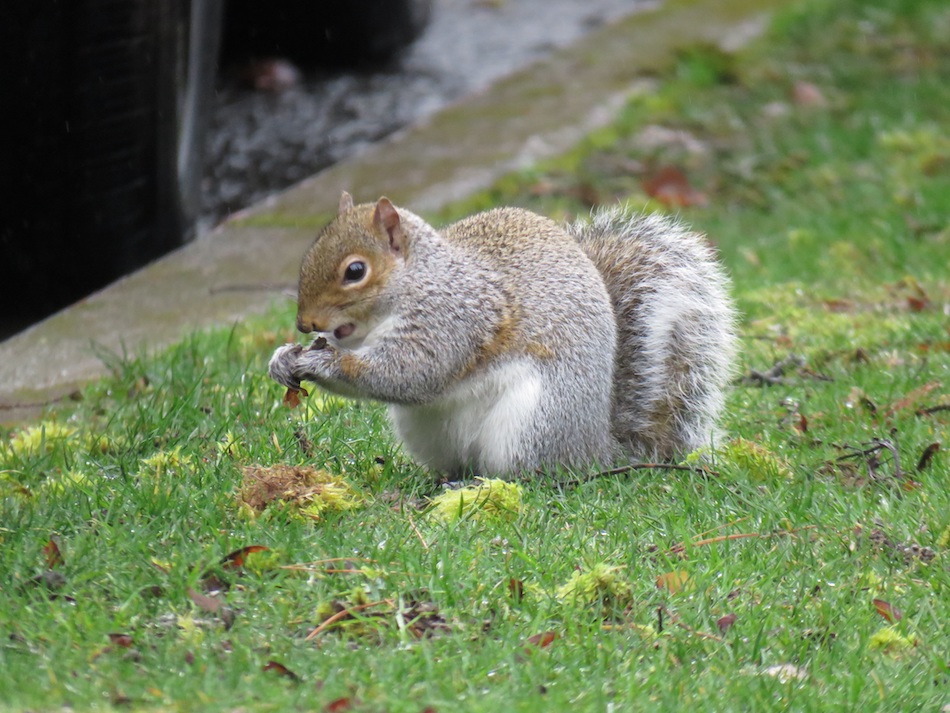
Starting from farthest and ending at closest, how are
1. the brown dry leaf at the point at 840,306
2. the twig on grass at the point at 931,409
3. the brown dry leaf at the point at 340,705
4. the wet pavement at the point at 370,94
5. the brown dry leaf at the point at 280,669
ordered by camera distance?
the wet pavement at the point at 370,94 → the brown dry leaf at the point at 840,306 → the twig on grass at the point at 931,409 → the brown dry leaf at the point at 280,669 → the brown dry leaf at the point at 340,705

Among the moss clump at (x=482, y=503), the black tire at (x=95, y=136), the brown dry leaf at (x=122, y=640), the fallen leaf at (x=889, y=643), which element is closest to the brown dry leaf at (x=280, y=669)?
the brown dry leaf at (x=122, y=640)

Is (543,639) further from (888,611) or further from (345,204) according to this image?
(345,204)

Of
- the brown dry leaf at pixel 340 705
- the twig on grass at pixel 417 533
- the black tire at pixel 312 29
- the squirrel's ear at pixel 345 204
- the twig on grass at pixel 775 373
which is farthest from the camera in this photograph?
the black tire at pixel 312 29

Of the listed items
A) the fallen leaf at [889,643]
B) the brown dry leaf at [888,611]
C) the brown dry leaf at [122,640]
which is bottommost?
the brown dry leaf at [888,611]

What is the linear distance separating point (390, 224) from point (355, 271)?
131mm

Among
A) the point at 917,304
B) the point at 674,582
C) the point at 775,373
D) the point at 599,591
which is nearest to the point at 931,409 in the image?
the point at 775,373

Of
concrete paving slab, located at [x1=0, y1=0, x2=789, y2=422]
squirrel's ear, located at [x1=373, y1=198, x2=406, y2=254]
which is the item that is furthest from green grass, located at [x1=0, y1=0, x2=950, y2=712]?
squirrel's ear, located at [x1=373, y1=198, x2=406, y2=254]

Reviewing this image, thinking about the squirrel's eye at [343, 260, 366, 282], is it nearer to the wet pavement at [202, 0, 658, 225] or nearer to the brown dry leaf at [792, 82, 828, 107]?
the wet pavement at [202, 0, 658, 225]

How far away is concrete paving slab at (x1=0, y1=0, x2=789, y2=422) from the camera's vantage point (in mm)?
3850

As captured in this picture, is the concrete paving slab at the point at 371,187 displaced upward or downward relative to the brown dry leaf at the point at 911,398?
upward

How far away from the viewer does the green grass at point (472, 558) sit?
6.60ft

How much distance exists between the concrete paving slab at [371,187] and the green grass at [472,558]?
1.04 ft

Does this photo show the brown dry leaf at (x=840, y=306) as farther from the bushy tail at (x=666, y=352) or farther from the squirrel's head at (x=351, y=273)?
the squirrel's head at (x=351, y=273)

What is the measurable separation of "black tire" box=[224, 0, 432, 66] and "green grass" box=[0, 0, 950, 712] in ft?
11.6
